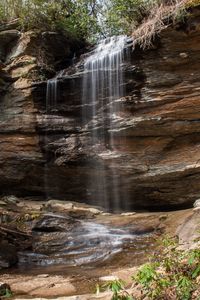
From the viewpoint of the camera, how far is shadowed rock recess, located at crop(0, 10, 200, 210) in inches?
450

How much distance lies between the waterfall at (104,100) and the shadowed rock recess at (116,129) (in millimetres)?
47

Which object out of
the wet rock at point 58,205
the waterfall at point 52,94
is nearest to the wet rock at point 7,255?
the wet rock at point 58,205

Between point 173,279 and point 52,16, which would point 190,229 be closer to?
point 173,279

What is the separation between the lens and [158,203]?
12.3 metres

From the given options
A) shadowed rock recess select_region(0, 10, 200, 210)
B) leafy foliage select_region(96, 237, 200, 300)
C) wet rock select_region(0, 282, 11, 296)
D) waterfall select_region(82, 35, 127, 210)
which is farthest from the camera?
waterfall select_region(82, 35, 127, 210)

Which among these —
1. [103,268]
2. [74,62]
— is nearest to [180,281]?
[103,268]

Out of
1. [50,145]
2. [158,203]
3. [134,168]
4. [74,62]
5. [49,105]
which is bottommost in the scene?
[158,203]

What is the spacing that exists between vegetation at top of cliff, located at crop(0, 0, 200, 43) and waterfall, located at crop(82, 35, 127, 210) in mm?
910

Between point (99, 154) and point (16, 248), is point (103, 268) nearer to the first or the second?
point (16, 248)

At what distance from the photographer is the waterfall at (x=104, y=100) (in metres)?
12.1

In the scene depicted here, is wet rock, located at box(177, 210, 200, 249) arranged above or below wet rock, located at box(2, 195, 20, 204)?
above

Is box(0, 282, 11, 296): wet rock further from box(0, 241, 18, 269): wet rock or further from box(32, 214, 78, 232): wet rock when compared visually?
box(32, 214, 78, 232): wet rock

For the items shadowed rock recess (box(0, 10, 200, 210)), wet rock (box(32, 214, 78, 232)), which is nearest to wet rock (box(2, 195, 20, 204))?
shadowed rock recess (box(0, 10, 200, 210))

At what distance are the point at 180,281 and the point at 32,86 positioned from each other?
1016 centimetres
